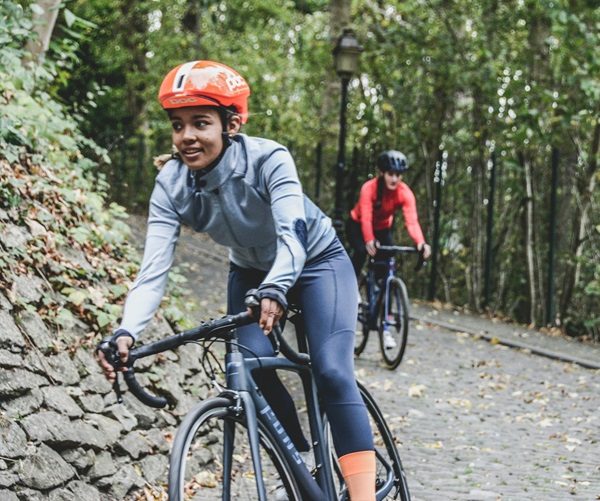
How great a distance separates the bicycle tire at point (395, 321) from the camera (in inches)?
346

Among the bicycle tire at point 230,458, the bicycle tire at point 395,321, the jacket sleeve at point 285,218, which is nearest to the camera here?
the bicycle tire at point 230,458

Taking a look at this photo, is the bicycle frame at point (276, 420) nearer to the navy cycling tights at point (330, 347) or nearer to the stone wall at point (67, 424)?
the navy cycling tights at point (330, 347)

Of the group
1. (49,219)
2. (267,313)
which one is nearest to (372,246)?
(49,219)

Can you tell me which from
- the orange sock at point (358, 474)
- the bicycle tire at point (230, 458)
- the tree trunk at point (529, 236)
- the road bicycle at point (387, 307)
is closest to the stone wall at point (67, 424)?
the bicycle tire at point (230, 458)

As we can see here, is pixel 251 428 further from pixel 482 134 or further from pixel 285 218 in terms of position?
pixel 482 134

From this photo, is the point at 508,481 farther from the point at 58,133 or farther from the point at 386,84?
the point at 386,84

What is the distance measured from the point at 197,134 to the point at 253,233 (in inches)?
20.2

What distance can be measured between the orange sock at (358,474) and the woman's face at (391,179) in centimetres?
518

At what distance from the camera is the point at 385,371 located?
29.2 feet

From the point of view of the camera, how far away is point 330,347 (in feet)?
11.1

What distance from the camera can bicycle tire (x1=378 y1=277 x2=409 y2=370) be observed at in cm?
880

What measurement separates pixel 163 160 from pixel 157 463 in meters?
2.28

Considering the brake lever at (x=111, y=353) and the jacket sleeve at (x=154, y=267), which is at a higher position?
the jacket sleeve at (x=154, y=267)

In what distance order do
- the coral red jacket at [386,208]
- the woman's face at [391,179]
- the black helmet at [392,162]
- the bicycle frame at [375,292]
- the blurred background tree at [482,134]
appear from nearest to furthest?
the black helmet at [392,162]
the woman's face at [391,179]
the coral red jacket at [386,208]
the bicycle frame at [375,292]
the blurred background tree at [482,134]
